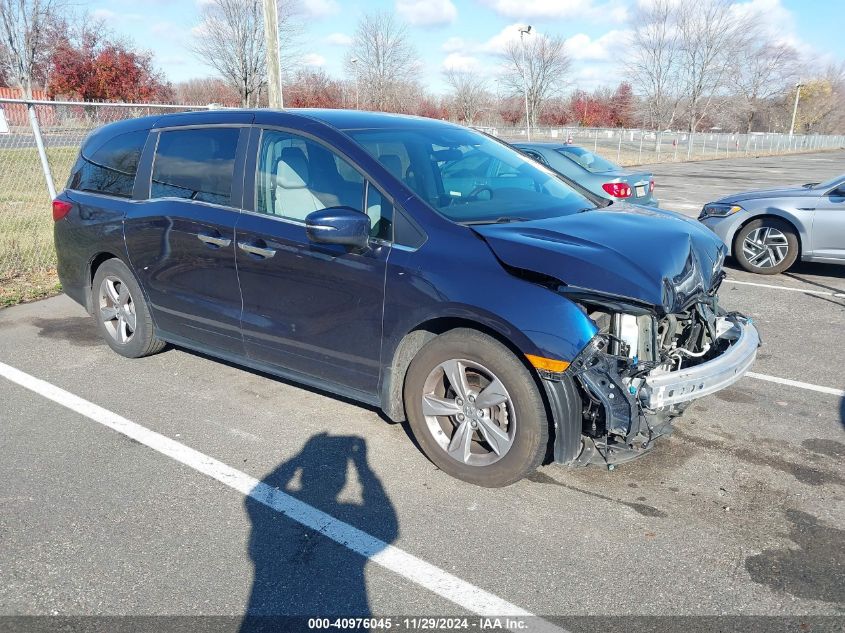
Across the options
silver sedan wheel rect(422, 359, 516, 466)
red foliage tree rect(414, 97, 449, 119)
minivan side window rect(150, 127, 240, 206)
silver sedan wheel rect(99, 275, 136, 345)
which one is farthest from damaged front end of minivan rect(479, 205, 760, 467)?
red foliage tree rect(414, 97, 449, 119)

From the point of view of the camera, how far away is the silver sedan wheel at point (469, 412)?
3.29m

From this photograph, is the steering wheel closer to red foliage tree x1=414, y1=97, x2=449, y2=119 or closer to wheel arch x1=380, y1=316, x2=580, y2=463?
wheel arch x1=380, y1=316, x2=580, y2=463

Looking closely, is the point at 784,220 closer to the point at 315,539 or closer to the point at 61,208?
the point at 315,539

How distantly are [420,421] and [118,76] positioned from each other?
32.7 m

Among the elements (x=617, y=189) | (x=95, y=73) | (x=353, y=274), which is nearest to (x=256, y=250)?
(x=353, y=274)

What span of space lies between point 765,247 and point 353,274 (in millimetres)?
6750

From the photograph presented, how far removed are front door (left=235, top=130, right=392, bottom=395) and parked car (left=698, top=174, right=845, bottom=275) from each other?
6.52m

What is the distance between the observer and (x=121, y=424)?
4180 mm

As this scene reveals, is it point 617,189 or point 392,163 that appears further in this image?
point 617,189

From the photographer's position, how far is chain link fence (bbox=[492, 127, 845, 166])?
3728cm

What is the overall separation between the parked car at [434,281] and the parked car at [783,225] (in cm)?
501

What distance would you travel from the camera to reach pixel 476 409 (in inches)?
132

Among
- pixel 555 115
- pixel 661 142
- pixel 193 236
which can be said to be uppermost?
pixel 555 115

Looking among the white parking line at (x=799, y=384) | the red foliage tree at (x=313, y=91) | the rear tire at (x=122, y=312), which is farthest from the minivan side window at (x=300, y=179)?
the red foliage tree at (x=313, y=91)
